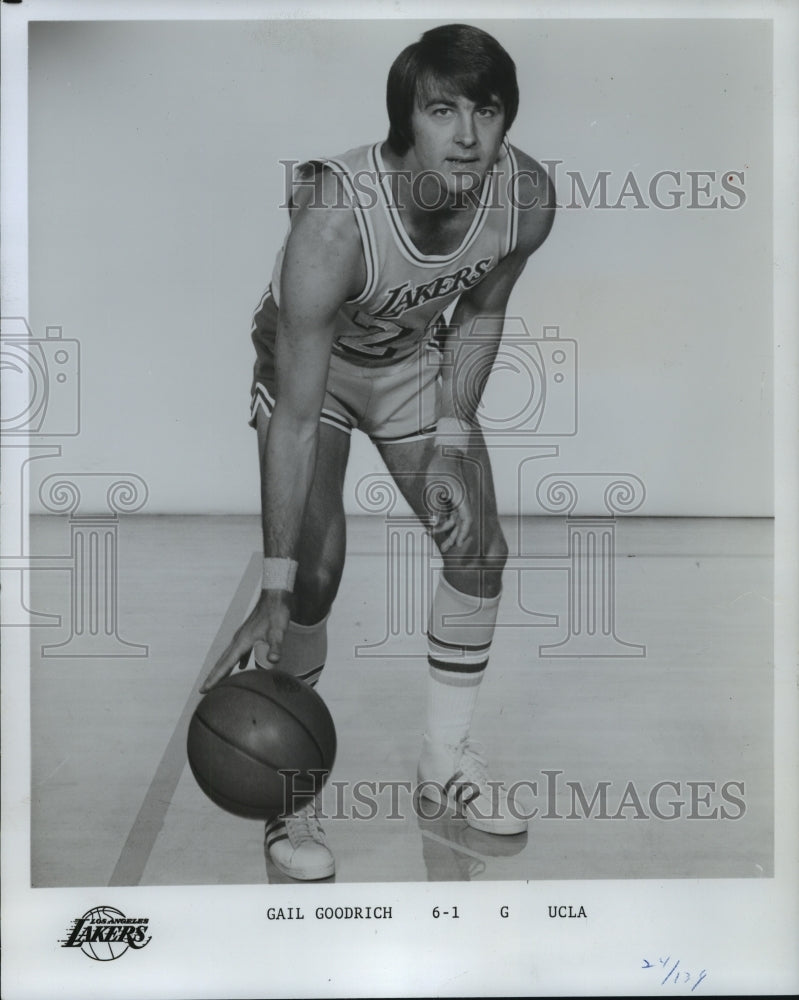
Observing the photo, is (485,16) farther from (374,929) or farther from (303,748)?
A: (374,929)

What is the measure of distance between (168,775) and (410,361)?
0.96 metres

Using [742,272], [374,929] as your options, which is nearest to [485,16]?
[742,272]

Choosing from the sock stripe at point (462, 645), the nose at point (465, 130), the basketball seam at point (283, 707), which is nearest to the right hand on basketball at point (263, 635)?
the basketball seam at point (283, 707)

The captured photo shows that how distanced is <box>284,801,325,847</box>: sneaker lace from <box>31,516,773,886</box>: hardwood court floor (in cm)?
4

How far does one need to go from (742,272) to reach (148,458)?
1.25m

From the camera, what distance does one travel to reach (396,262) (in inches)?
83.0

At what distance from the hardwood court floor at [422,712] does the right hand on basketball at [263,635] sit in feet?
0.13

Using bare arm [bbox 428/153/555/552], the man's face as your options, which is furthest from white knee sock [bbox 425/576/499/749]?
the man's face

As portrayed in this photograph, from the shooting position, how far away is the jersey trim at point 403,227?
82.4 inches

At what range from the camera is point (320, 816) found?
2.12m

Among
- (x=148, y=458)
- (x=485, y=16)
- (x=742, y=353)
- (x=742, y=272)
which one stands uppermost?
(x=485, y=16)

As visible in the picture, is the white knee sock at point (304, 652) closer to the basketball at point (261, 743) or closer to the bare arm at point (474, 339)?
the basketball at point (261, 743)

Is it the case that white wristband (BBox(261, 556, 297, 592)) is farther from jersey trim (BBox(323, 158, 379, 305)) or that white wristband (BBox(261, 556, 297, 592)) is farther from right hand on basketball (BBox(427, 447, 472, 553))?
jersey trim (BBox(323, 158, 379, 305))

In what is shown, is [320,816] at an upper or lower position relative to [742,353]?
lower
